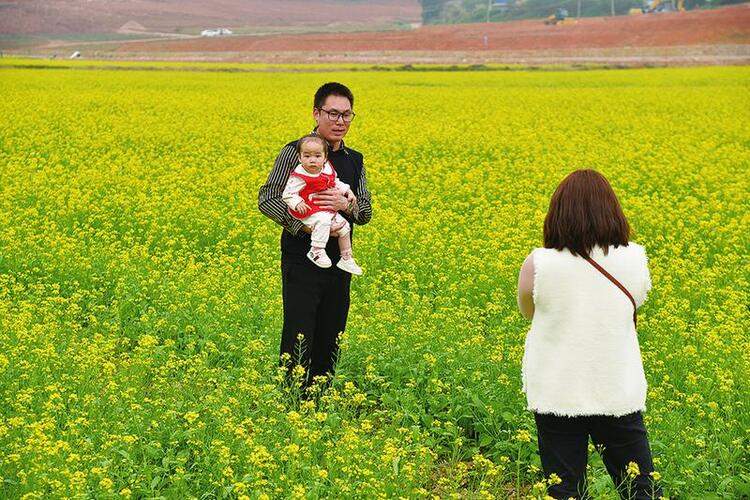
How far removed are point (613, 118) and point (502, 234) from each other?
50.7 feet

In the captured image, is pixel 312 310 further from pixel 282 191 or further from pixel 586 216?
pixel 586 216

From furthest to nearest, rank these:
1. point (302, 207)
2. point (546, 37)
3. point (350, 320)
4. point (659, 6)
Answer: point (659, 6) → point (546, 37) → point (350, 320) → point (302, 207)

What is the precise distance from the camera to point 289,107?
26.5 metres

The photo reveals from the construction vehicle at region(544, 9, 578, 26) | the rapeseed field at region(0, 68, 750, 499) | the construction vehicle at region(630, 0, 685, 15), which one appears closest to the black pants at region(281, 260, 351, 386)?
the rapeseed field at region(0, 68, 750, 499)

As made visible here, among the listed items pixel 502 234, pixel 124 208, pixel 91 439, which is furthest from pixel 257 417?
pixel 124 208

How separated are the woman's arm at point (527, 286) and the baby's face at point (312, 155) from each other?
1525 millimetres

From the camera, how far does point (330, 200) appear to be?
212 inches

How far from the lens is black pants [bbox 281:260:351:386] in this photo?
559 cm

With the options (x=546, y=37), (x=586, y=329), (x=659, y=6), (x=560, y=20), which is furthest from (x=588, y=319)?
(x=659, y=6)

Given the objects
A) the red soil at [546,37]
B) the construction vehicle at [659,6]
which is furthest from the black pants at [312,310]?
the construction vehicle at [659,6]

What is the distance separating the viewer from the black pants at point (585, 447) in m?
4.16

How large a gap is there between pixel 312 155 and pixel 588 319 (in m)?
1.86

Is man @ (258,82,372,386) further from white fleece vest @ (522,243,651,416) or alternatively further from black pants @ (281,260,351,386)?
white fleece vest @ (522,243,651,416)

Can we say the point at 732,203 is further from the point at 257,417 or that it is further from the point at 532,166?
the point at 257,417
